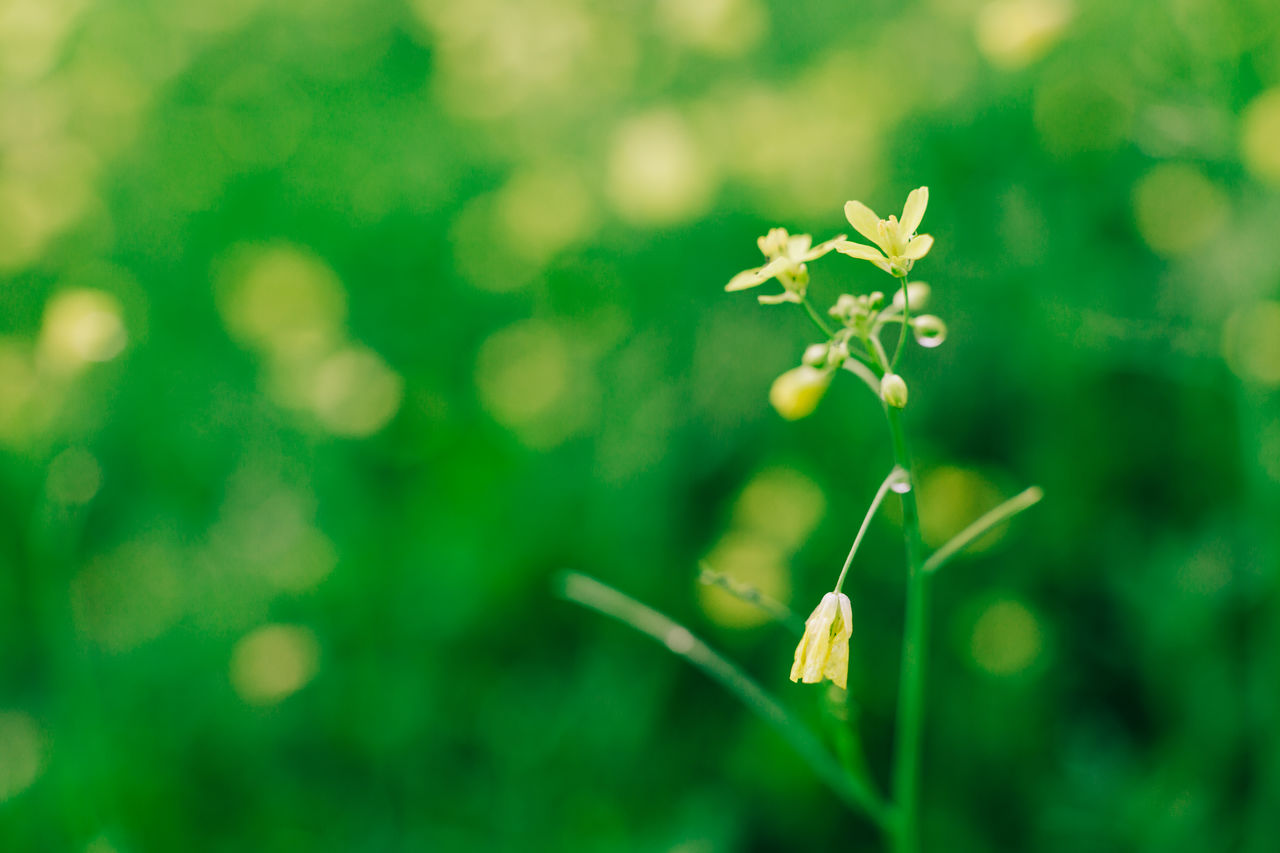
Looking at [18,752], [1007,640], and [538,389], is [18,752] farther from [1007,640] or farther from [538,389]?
[1007,640]

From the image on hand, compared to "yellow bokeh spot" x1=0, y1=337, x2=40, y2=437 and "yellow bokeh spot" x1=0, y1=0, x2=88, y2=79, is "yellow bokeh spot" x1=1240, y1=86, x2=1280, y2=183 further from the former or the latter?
"yellow bokeh spot" x1=0, y1=0, x2=88, y2=79

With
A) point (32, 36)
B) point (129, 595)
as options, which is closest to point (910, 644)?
point (129, 595)

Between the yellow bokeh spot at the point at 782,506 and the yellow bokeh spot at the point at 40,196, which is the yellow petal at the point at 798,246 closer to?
the yellow bokeh spot at the point at 782,506

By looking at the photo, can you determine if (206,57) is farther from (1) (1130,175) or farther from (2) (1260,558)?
(2) (1260,558)

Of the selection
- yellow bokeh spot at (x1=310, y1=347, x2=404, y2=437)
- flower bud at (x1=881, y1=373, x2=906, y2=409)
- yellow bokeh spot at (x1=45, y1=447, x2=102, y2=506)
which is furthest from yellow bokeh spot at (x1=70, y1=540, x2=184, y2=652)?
flower bud at (x1=881, y1=373, x2=906, y2=409)

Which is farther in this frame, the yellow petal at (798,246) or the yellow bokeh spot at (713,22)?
the yellow bokeh spot at (713,22)

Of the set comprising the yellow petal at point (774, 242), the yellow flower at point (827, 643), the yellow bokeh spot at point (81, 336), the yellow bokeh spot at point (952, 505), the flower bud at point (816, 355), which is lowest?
the yellow flower at point (827, 643)

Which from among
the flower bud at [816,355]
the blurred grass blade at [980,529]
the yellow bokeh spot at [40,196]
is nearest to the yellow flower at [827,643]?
the blurred grass blade at [980,529]
